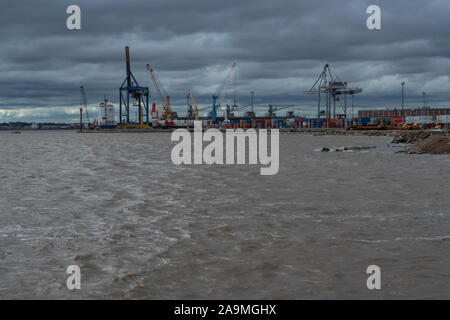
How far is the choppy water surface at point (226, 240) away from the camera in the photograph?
6.46 metres

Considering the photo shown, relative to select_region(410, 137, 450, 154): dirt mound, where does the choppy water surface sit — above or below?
below

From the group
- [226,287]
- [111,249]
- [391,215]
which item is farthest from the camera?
[391,215]

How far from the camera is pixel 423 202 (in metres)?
13.0

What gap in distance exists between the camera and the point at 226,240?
8.93m

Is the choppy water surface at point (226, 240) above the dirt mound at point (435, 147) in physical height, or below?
below

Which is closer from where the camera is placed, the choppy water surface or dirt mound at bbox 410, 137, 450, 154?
the choppy water surface

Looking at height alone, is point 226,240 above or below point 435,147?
below

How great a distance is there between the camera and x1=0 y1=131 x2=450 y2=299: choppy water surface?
6461 mm

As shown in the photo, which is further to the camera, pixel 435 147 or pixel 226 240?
pixel 435 147

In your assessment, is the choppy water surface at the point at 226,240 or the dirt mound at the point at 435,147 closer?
the choppy water surface at the point at 226,240
